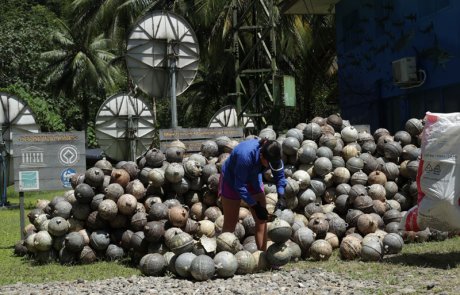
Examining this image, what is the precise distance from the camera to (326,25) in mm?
29312

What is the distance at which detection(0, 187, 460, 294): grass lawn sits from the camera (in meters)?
7.57

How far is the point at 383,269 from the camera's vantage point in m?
8.44

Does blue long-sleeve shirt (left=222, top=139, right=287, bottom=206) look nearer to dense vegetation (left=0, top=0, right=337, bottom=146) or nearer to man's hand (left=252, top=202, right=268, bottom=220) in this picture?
man's hand (left=252, top=202, right=268, bottom=220)

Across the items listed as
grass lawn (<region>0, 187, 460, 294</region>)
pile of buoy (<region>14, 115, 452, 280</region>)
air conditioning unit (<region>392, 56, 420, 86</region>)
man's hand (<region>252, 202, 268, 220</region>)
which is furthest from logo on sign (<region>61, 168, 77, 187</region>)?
air conditioning unit (<region>392, 56, 420, 86</region>)

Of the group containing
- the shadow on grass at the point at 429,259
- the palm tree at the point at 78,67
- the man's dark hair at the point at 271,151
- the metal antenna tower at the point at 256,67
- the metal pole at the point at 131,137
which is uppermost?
the palm tree at the point at 78,67

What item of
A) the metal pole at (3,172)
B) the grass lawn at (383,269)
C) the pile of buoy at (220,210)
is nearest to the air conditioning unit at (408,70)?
the pile of buoy at (220,210)

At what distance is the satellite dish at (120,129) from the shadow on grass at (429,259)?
12.1 m

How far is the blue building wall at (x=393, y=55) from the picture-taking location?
49.0ft

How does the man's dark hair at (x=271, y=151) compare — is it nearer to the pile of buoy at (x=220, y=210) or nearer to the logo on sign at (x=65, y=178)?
the pile of buoy at (x=220, y=210)

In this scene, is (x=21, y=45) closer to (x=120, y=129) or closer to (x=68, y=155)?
(x=120, y=129)

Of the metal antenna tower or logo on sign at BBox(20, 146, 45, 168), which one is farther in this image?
the metal antenna tower

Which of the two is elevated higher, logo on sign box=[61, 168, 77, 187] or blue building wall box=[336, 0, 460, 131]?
blue building wall box=[336, 0, 460, 131]

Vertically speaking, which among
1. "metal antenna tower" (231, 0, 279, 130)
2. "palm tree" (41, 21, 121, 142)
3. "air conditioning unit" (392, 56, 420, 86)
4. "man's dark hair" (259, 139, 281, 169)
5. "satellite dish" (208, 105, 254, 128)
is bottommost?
"man's dark hair" (259, 139, 281, 169)

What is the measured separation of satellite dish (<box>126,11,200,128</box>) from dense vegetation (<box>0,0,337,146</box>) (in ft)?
38.4
